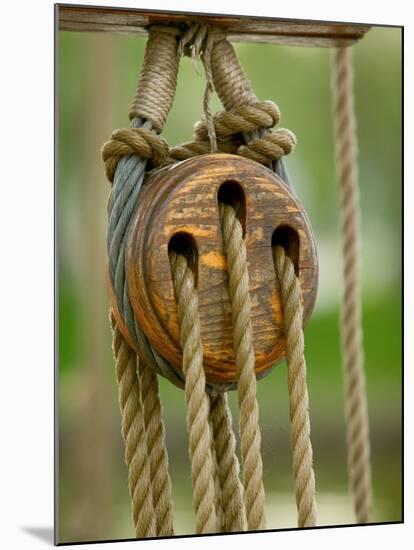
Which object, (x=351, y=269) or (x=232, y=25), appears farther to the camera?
(x=351, y=269)

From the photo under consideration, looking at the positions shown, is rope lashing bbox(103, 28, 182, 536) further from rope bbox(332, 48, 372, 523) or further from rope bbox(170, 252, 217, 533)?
rope bbox(332, 48, 372, 523)

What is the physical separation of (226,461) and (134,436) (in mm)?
90

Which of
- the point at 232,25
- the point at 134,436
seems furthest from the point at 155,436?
the point at 232,25

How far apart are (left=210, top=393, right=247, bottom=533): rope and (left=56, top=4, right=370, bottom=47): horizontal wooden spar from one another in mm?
339

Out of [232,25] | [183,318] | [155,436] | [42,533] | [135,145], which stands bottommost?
[42,533]

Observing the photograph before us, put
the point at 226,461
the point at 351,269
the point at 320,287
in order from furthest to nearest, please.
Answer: the point at 320,287 < the point at 351,269 < the point at 226,461

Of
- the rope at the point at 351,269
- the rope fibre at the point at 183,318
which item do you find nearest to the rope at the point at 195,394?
the rope fibre at the point at 183,318

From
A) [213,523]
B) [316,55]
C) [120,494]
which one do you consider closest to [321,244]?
[316,55]

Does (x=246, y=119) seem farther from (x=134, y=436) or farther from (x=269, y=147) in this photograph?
(x=134, y=436)

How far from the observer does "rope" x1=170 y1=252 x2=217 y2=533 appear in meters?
0.85

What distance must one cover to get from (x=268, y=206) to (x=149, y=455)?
0.79ft

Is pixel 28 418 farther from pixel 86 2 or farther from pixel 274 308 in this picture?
pixel 86 2

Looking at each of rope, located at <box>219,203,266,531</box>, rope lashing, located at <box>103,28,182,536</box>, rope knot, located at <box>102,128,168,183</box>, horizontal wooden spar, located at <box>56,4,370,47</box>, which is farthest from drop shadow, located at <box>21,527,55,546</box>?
horizontal wooden spar, located at <box>56,4,370,47</box>

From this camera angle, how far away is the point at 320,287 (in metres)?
1.96
